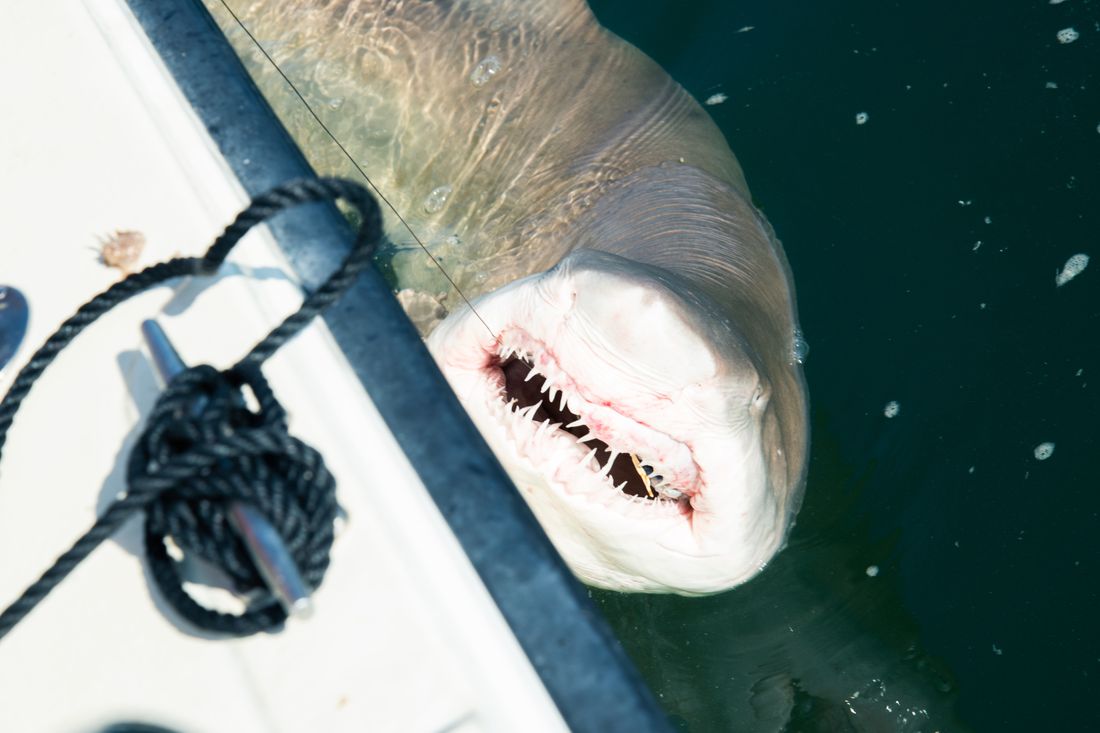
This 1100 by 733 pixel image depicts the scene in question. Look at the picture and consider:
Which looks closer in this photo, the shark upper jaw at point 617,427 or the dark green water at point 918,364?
the shark upper jaw at point 617,427

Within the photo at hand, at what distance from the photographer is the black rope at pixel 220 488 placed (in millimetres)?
1095

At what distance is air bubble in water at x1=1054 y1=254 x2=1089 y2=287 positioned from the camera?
3.83 m

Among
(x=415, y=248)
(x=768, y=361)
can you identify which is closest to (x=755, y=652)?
(x=768, y=361)

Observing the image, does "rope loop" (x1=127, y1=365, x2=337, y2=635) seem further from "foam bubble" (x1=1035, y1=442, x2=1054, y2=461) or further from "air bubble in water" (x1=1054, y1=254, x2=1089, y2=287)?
"air bubble in water" (x1=1054, y1=254, x2=1089, y2=287)

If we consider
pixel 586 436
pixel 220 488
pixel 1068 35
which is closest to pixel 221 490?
pixel 220 488

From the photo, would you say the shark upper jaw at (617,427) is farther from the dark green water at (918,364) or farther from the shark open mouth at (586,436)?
the dark green water at (918,364)

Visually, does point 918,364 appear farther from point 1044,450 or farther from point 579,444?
point 579,444

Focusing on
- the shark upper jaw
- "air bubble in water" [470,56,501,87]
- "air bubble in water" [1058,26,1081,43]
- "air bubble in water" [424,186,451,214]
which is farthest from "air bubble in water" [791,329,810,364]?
"air bubble in water" [1058,26,1081,43]

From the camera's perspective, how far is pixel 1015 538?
3.45 m

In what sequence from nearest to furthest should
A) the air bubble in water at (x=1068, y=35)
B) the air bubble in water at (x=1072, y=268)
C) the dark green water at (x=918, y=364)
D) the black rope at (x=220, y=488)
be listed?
the black rope at (x=220, y=488), the dark green water at (x=918, y=364), the air bubble in water at (x=1072, y=268), the air bubble in water at (x=1068, y=35)

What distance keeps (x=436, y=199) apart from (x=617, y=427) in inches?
60.6

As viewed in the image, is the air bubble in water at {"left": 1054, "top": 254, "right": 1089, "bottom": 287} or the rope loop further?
the air bubble in water at {"left": 1054, "top": 254, "right": 1089, "bottom": 287}

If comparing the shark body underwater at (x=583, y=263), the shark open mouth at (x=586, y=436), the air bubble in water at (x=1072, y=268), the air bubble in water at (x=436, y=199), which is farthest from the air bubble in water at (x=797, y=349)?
the air bubble in water at (x=436, y=199)

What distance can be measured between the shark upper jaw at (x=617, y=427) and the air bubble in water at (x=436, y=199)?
3.75 ft
